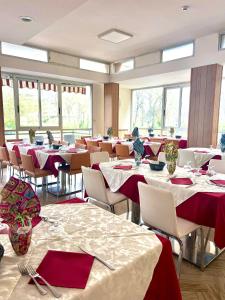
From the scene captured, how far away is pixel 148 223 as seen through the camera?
2.11 meters

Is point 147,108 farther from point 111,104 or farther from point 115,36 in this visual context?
point 115,36

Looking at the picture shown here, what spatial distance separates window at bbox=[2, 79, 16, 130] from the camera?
6.86 metres

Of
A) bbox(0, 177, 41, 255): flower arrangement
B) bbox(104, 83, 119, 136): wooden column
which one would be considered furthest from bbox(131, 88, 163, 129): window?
bbox(0, 177, 41, 255): flower arrangement

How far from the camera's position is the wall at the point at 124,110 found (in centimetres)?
979

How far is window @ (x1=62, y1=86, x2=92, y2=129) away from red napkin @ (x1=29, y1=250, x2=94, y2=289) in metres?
7.55

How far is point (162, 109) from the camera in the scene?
895 cm

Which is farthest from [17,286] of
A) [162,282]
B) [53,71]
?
[53,71]

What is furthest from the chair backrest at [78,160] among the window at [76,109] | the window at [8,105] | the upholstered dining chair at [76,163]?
the window at [76,109]

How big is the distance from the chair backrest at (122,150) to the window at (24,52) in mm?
3754

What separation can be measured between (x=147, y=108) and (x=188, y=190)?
7902 mm

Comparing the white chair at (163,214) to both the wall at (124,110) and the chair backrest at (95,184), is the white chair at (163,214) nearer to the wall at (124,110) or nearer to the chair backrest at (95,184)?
the chair backrest at (95,184)

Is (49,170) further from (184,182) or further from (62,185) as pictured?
(184,182)

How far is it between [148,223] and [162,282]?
984mm

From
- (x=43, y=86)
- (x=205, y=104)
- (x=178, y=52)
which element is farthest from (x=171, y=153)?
(x=43, y=86)
